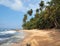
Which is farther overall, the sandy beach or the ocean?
the ocean

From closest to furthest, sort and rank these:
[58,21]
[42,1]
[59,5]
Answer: [59,5]
[58,21]
[42,1]

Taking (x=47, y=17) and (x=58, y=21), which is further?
(x=47, y=17)

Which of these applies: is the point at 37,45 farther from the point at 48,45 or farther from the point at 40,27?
the point at 40,27

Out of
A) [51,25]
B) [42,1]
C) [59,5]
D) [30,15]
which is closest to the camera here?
[59,5]

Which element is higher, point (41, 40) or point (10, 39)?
point (10, 39)

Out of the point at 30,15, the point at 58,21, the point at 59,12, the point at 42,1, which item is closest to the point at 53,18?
the point at 58,21

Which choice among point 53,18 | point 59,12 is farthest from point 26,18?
point 59,12

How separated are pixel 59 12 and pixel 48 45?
28.2 meters

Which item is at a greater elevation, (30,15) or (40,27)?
(30,15)

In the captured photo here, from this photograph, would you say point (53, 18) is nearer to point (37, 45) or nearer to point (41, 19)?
point (41, 19)

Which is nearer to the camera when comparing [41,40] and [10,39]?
[41,40]

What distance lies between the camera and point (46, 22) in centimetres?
5131

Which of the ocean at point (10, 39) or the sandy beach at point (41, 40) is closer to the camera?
the sandy beach at point (41, 40)

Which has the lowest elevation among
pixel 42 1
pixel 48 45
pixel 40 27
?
pixel 48 45
